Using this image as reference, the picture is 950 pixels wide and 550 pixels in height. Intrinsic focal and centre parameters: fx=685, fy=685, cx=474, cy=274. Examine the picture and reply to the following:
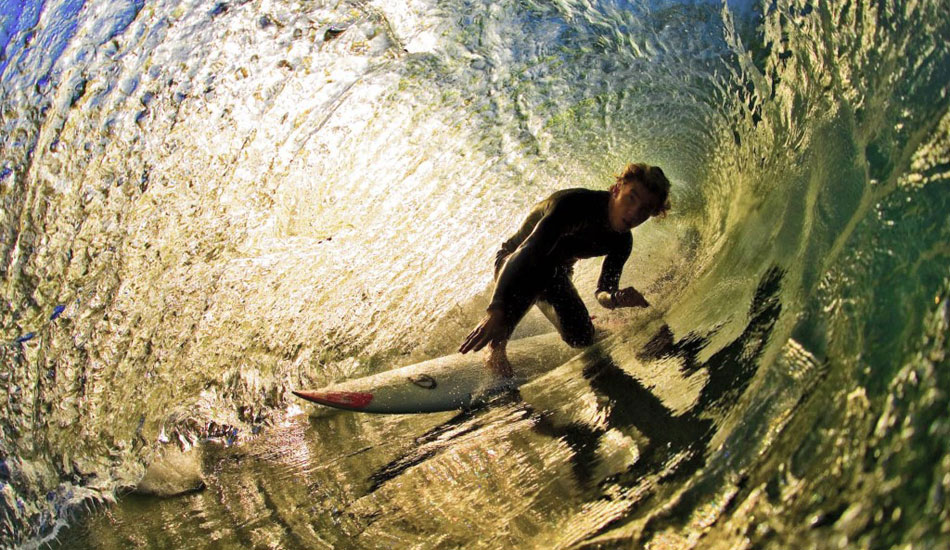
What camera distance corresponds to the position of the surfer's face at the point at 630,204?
3264 millimetres

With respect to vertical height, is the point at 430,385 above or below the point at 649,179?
below

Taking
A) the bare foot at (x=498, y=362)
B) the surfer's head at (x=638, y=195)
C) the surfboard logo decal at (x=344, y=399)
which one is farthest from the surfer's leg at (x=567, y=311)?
the surfboard logo decal at (x=344, y=399)

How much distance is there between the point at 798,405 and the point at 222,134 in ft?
10.9

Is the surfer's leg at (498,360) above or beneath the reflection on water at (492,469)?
above

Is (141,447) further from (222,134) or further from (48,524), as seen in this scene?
(222,134)

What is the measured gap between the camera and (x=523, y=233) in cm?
351

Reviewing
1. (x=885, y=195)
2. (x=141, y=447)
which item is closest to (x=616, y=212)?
(x=885, y=195)

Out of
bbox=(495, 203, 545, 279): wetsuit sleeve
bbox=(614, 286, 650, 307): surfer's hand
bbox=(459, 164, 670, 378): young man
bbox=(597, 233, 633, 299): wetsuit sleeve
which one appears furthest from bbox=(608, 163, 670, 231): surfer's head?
bbox=(614, 286, 650, 307): surfer's hand

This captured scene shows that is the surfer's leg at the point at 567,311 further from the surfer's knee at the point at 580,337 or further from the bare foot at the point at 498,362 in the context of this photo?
the bare foot at the point at 498,362

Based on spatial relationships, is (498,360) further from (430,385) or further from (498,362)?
(430,385)

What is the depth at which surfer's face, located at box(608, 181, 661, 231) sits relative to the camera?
10.7 feet

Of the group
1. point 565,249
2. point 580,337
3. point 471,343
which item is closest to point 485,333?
point 471,343

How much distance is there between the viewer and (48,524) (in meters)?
3.33

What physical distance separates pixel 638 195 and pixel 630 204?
6cm
